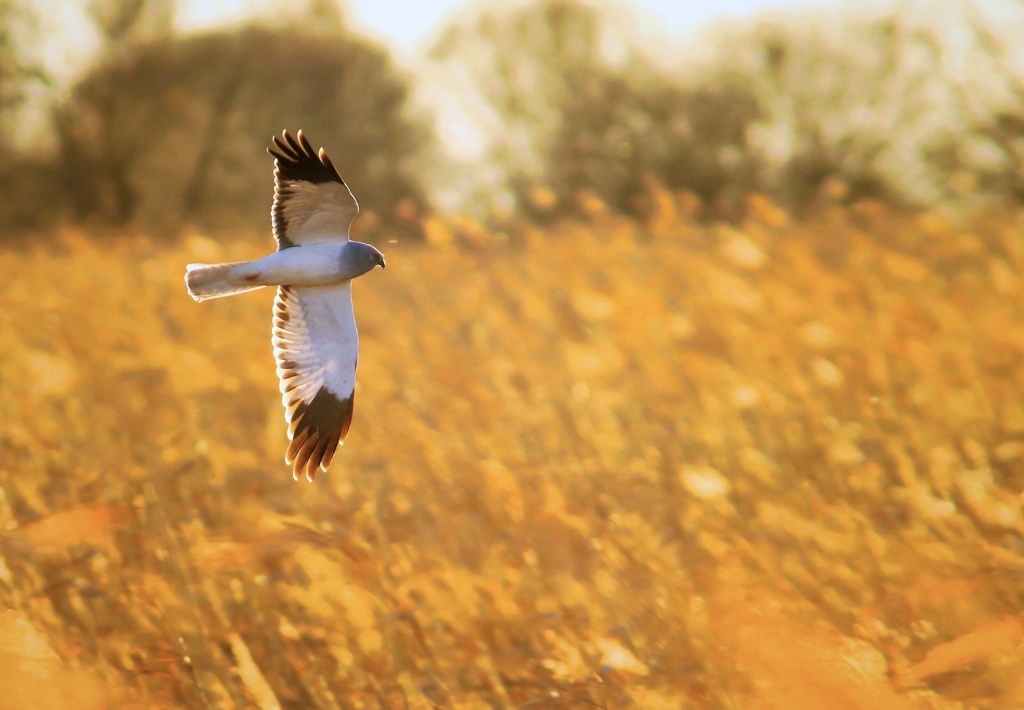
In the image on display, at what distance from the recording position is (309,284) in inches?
116

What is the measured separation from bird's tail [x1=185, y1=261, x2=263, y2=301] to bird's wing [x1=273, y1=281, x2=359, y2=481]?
37 cm

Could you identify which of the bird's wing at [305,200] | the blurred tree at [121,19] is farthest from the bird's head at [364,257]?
the blurred tree at [121,19]

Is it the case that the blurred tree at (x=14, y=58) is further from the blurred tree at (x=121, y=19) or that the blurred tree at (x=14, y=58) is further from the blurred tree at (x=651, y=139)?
the blurred tree at (x=651, y=139)

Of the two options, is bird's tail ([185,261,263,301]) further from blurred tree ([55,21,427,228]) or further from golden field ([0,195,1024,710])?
blurred tree ([55,21,427,228])

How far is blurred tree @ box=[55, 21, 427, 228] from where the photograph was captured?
16.0m

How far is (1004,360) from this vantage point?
16.4 ft

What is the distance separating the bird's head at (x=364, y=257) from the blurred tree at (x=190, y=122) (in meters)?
13.7

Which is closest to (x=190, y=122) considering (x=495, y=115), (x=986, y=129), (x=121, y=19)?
(x=121, y=19)

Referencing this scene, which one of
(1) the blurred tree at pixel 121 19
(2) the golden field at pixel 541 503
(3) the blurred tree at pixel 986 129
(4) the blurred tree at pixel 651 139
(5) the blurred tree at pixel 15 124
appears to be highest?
(4) the blurred tree at pixel 651 139

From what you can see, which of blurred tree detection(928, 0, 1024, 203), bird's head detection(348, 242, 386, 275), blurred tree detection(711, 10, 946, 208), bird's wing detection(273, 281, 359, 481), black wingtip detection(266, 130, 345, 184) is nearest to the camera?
bird's head detection(348, 242, 386, 275)

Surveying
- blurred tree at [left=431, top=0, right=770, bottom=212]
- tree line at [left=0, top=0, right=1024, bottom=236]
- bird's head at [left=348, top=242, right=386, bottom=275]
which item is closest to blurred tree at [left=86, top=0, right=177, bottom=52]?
tree line at [left=0, top=0, right=1024, bottom=236]

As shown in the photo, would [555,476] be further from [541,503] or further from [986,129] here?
[986,129]

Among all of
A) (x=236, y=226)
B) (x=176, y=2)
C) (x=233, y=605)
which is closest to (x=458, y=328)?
(x=233, y=605)

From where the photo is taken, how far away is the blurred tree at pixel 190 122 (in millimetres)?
15992
